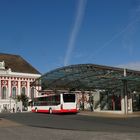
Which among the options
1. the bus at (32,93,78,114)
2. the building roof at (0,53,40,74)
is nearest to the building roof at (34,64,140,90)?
the bus at (32,93,78,114)

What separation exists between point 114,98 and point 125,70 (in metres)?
10.0

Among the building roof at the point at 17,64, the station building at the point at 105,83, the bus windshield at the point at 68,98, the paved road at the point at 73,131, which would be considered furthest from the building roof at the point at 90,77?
the building roof at the point at 17,64

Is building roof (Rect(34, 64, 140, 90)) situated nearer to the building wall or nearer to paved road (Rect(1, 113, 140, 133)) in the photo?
paved road (Rect(1, 113, 140, 133))

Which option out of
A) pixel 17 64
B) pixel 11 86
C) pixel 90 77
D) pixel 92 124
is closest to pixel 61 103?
pixel 90 77

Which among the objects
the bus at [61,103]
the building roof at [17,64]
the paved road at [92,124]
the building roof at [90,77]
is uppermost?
the building roof at [17,64]

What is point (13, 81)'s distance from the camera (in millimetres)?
81438

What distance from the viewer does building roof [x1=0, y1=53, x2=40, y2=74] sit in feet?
282

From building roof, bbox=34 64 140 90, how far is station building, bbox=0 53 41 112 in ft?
66.9

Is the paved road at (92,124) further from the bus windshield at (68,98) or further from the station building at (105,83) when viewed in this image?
the bus windshield at (68,98)

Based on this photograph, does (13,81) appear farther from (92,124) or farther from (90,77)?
(92,124)

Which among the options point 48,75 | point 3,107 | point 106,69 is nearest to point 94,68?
point 106,69

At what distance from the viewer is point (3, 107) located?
7862 centimetres

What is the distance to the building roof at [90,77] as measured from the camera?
131 ft

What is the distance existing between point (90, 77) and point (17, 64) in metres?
46.6
